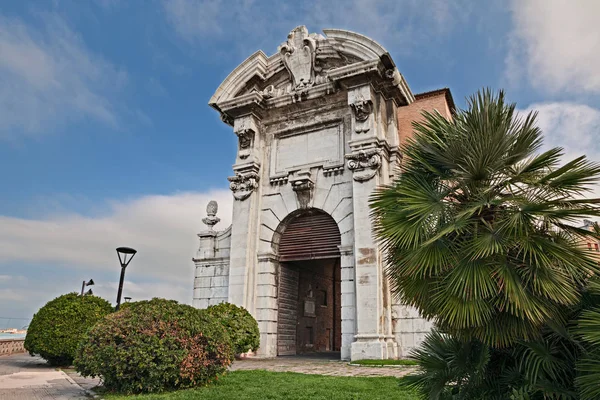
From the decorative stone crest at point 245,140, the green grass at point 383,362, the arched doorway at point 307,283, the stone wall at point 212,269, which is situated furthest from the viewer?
the decorative stone crest at point 245,140

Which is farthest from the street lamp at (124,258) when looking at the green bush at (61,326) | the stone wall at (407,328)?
the stone wall at (407,328)

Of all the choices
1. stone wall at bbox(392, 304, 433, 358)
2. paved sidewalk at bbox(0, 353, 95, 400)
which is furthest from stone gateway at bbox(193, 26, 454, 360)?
paved sidewalk at bbox(0, 353, 95, 400)

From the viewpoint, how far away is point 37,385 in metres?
8.43

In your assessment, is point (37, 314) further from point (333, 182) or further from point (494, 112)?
point (494, 112)

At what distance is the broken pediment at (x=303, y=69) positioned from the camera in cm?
1498

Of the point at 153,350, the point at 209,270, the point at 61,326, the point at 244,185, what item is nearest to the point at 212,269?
the point at 209,270

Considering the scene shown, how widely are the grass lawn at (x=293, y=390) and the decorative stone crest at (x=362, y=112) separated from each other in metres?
8.42

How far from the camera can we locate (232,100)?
17141 mm

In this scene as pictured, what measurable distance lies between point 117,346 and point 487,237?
6.14 metres

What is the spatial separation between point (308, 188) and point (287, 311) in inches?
186

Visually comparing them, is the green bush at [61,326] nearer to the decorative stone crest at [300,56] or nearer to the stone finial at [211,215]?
the stone finial at [211,215]

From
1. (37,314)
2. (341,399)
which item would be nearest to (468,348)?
(341,399)

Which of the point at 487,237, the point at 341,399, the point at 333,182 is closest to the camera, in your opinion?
the point at 487,237

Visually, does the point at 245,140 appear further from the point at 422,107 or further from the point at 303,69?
the point at 422,107
